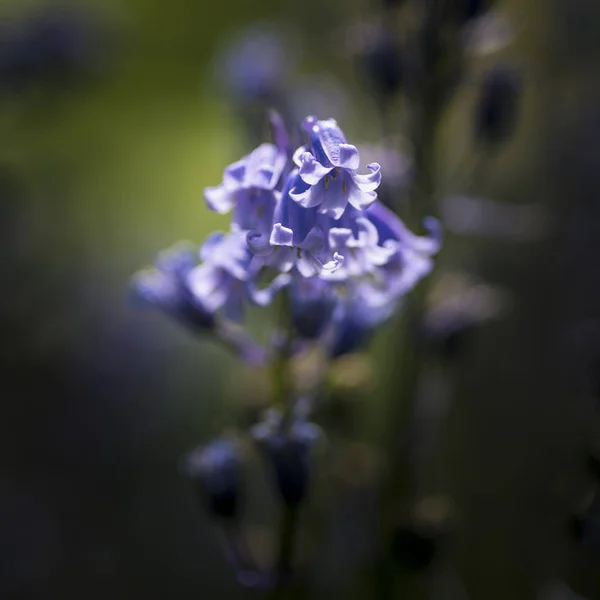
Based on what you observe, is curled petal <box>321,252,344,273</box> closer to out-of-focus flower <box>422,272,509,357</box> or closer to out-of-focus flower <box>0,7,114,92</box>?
out-of-focus flower <box>422,272,509,357</box>

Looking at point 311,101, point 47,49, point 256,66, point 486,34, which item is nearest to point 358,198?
point 486,34

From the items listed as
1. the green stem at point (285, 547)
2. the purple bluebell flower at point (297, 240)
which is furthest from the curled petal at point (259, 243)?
the green stem at point (285, 547)

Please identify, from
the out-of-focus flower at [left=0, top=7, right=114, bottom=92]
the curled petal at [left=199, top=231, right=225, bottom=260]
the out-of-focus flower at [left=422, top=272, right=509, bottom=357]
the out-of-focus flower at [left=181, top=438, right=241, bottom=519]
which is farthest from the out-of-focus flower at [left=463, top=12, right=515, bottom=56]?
the out-of-focus flower at [left=0, top=7, right=114, bottom=92]

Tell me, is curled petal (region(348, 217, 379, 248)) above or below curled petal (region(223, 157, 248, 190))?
below

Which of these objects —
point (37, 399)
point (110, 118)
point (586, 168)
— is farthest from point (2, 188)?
point (586, 168)

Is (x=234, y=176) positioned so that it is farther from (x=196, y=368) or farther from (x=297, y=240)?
(x=196, y=368)

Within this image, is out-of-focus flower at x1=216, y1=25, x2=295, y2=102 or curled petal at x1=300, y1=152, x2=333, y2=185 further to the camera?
out-of-focus flower at x1=216, y1=25, x2=295, y2=102

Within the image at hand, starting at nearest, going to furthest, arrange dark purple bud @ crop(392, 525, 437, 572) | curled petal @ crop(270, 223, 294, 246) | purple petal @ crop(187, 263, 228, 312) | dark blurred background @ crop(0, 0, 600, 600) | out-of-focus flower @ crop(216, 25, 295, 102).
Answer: curled petal @ crop(270, 223, 294, 246), purple petal @ crop(187, 263, 228, 312), dark purple bud @ crop(392, 525, 437, 572), dark blurred background @ crop(0, 0, 600, 600), out-of-focus flower @ crop(216, 25, 295, 102)

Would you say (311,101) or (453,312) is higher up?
(311,101)
